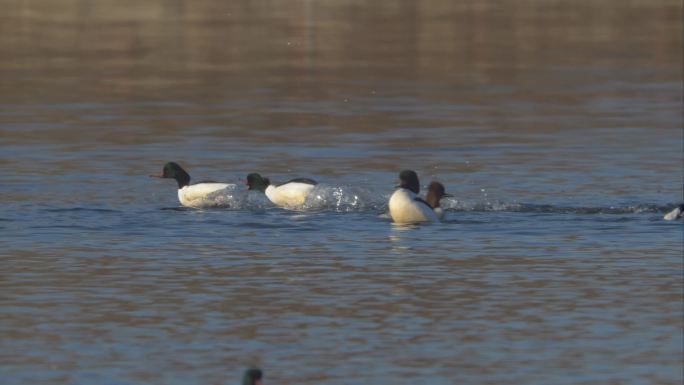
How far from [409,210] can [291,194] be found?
162 centimetres

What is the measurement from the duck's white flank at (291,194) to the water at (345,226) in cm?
16

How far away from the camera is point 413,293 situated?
48.4 ft

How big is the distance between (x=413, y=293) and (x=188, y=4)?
171 feet

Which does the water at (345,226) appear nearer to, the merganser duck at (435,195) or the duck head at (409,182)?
the merganser duck at (435,195)

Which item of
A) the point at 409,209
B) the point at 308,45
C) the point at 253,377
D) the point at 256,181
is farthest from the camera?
the point at 308,45

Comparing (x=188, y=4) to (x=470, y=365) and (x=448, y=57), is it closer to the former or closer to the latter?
(x=448, y=57)

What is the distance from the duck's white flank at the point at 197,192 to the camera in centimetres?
2055

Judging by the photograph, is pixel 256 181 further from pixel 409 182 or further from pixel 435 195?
pixel 435 195

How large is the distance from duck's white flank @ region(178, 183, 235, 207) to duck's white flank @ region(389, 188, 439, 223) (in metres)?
2.36

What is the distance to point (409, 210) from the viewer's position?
19062 millimetres

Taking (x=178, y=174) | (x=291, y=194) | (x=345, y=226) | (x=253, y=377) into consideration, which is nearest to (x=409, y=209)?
(x=345, y=226)

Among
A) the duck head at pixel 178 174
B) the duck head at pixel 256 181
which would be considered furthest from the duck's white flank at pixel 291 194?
the duck head at pixel 178 174

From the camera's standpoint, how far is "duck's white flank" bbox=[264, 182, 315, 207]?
20.1 meters

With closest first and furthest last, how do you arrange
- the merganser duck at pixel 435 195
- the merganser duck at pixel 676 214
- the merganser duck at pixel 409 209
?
the merganser duck at pixel 676 214 < the merganser duck at pixel 409 209 < the merganser duck at pixel 435 195
